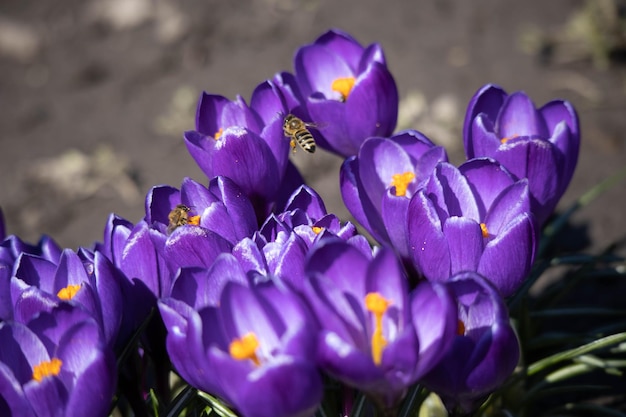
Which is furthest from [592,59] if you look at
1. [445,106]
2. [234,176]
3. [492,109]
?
[234,176]

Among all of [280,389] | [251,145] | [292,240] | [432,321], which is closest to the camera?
[280,389]

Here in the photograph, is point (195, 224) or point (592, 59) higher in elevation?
point (195, 224)

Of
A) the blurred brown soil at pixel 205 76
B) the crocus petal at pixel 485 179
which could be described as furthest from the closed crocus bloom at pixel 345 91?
the blurred brown soil at pixel 205 76

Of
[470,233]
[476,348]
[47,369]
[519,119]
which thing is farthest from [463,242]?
[47,369]

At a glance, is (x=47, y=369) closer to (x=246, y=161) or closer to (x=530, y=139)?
(x=246, y=161)

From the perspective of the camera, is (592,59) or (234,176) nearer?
(234,176)

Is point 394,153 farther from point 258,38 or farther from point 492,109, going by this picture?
point 258,38
